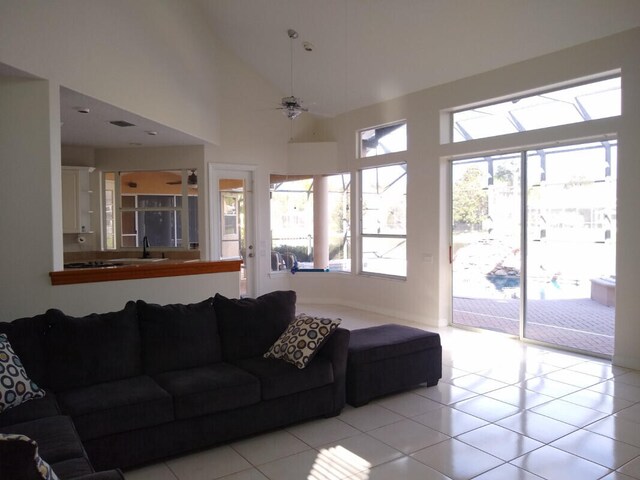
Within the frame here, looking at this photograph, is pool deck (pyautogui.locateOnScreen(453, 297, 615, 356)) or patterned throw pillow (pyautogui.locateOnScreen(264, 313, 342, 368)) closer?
patterned throw pillow (pyautogui.locateOnScreen(264, 313, 342, 368))

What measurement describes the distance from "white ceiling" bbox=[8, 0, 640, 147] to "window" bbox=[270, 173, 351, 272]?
1.35m

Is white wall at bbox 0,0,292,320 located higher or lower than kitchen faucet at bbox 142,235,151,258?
higher

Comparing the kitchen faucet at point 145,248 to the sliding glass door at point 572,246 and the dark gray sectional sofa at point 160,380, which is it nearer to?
the dark gray sectional sofa at point 160,380

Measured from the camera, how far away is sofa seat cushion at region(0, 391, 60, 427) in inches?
103

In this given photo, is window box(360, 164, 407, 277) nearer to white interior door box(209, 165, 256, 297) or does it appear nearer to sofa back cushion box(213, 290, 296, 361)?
white interior door box(209, 165, 256, 297)

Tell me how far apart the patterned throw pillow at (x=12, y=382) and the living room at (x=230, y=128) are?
1141mm

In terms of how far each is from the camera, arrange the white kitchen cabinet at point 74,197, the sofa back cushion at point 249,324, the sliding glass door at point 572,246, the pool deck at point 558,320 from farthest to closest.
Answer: the white kitchen cabinet at point 74,197, the pool deck at point 558,320, the sliding glass door at point 572,246, the sofa back cushion at point 249,324

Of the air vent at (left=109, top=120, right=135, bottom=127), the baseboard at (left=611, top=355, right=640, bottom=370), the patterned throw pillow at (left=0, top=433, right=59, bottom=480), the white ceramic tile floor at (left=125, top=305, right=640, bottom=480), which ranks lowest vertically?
the white ceramic tile floor at (left=125, top=305, right=640, bottom=480)

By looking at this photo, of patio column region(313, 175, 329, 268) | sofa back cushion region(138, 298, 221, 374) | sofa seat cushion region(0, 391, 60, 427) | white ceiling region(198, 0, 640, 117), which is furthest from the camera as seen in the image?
patio column region(313, 175, 329, 268)

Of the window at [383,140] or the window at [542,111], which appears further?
the window at [383,140]

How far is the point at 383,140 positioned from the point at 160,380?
5292 millimetres

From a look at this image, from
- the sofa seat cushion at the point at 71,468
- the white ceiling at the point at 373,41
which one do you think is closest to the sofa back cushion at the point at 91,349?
the sofa seat cushion at the point at 71,468

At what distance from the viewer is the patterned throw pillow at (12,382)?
108 inches

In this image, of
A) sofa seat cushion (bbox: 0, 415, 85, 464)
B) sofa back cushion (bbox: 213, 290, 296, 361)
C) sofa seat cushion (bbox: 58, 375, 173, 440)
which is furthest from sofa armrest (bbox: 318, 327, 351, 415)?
sofa seat cushion (bbox: 0, 415, 85, 464)
